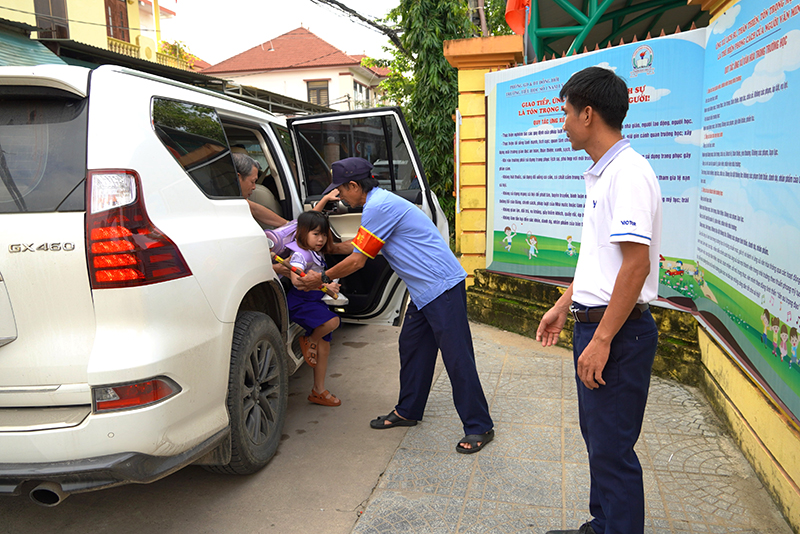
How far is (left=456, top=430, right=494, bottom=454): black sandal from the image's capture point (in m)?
3.40

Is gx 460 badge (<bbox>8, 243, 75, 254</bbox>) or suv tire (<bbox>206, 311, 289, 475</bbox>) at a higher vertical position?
gx 460 badge (<bbox>8, 243, 75, 254</bbox>)

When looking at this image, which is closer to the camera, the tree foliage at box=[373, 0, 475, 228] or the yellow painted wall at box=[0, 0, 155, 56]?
the tree foliage at box=[373, 0, 475, 228]

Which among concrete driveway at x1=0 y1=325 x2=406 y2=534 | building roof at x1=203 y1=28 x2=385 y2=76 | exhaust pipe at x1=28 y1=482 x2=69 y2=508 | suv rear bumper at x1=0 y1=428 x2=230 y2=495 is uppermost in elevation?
building roof at x1=203 y1=28 x2=385 y2=76

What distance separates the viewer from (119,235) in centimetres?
216

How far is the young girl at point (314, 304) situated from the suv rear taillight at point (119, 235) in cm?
147

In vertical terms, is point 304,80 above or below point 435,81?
above

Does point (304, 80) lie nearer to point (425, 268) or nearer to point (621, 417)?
point (425, 268)

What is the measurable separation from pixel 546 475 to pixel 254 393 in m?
1.61

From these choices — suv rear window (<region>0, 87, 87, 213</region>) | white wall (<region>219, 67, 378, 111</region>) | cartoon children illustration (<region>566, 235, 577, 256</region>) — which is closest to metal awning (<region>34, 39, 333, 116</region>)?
cartoon children illustration (<region>566, 235, 577, 256</region>)

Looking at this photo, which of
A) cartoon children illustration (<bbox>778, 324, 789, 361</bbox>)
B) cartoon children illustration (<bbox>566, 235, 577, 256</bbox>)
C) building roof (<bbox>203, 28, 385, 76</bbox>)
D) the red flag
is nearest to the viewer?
cartoon children illustration (<bbox>778, 324, 789, 361</bbox>)

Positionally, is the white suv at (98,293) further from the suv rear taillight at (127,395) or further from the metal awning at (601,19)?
the metal awning at (601,19)

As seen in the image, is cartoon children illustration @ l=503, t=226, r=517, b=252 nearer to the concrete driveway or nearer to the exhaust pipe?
the concrete driveway

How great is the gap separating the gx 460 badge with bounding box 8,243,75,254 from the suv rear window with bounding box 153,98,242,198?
61cm

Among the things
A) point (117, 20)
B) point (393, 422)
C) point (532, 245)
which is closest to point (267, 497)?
point (393, 422)
